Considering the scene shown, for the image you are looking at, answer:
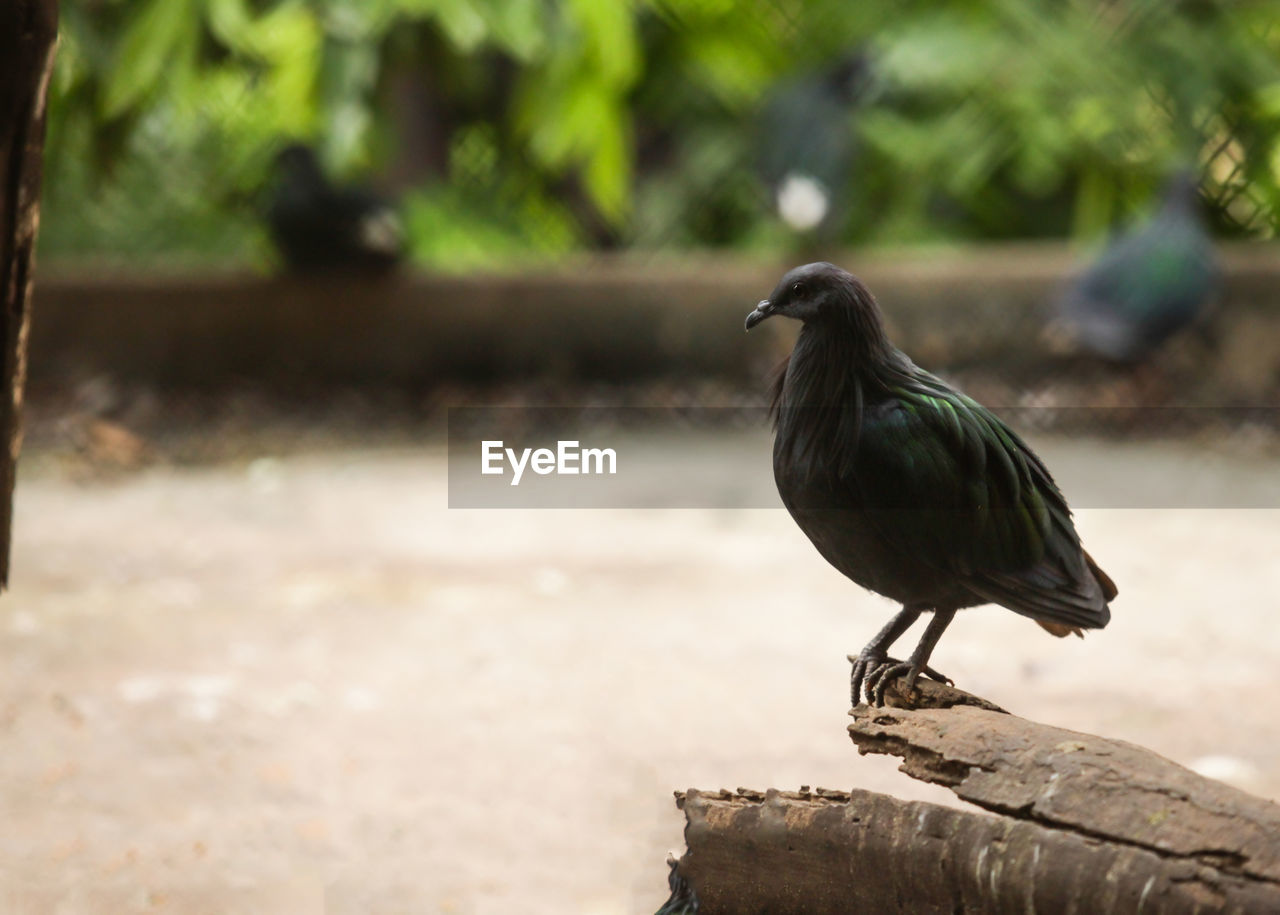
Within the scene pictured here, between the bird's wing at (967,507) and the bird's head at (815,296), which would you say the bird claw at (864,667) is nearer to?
the bird's wing at (967,507)

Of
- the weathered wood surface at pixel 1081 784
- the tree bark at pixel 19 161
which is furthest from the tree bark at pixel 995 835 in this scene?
the tree bark at pixel 19 161

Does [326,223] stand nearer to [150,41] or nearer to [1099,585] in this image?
[150,41]

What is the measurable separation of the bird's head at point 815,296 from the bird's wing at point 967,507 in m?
0.08

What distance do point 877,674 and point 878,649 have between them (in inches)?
1.8

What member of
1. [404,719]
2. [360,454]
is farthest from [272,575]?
[360,454]

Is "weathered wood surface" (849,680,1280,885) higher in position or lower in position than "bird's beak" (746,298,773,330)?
lower

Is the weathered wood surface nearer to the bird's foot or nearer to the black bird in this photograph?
the bird's foot

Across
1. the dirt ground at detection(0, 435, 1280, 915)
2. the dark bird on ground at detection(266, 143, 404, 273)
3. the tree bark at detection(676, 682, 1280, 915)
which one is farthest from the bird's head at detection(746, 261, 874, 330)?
the dark bird on ground at detection(266, 143, 404, 273)

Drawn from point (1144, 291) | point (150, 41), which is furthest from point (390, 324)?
point (1144, 291)

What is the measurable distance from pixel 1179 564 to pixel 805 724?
161 cm

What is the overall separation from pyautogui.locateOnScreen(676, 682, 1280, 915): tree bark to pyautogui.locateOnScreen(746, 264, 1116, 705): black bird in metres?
0.22

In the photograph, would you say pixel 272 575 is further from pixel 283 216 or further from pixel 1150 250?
pixel 1150 250

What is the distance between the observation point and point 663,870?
1.58 meters

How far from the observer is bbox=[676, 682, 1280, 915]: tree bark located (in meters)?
1.09
